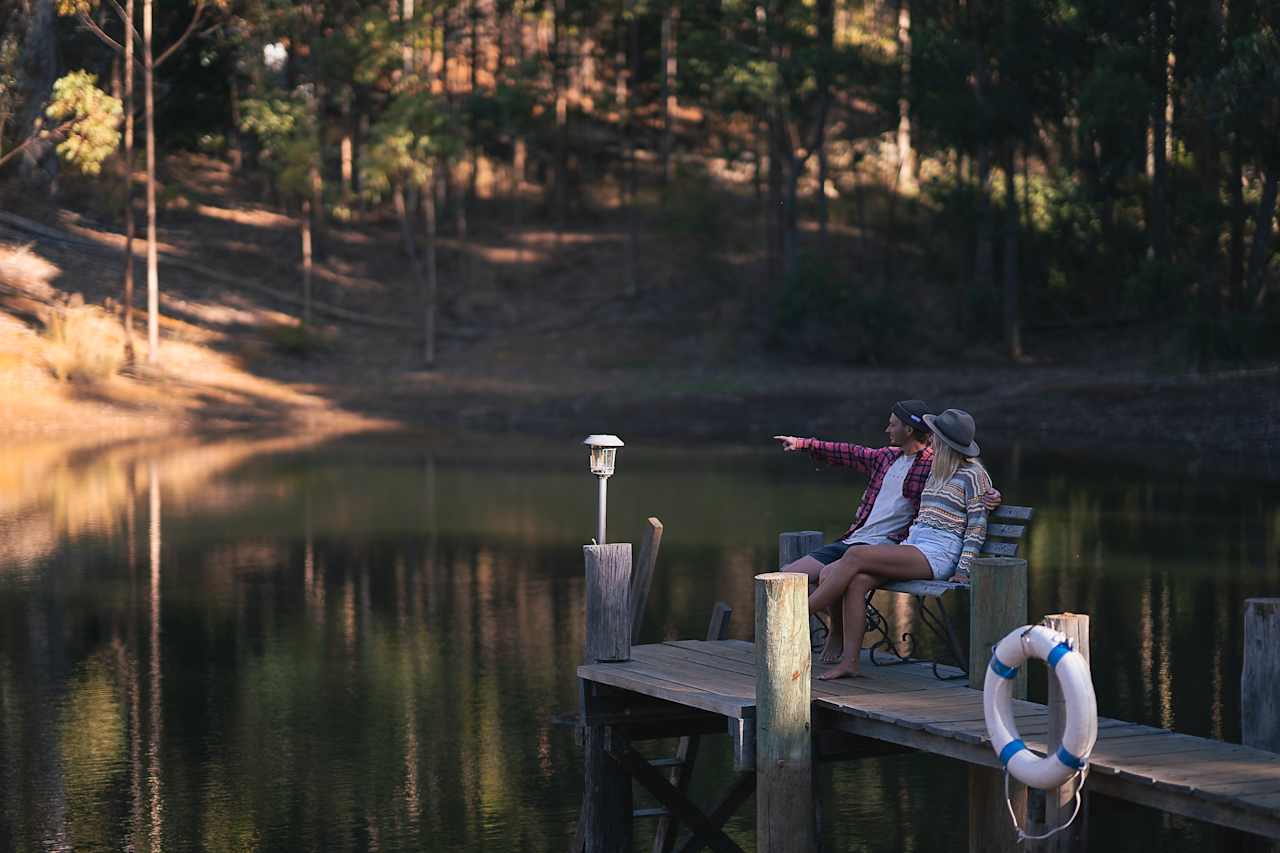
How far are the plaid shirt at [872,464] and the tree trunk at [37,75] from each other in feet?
120

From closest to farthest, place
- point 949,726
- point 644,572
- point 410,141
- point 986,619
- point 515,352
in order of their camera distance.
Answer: point 949,726 < point 986,619 < point 644,572 < point 410,141 < point 515,352

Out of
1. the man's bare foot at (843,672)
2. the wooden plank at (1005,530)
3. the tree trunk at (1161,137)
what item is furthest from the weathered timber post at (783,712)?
the tree trunk at (1161,137)

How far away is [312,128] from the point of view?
129 ft

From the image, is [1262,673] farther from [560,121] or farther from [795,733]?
[560,121]

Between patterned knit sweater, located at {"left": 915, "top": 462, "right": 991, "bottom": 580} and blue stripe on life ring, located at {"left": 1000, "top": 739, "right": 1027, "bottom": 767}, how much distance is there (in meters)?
2.18

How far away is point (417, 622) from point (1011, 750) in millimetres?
9546

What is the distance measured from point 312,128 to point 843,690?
33.1 meters

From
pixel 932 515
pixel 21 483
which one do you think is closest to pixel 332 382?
pixel 21 483

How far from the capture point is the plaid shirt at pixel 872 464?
29.8 ft

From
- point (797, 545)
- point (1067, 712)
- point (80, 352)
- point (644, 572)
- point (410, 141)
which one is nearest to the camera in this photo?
point (1067, 712)

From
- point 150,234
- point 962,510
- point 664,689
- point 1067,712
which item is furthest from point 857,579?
point 150,234

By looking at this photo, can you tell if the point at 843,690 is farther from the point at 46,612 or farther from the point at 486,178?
the point at 486,178

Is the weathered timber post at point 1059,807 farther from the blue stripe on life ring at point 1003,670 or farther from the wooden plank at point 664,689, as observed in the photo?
the wooden plank at point 664,689

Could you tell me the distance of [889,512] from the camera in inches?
358
